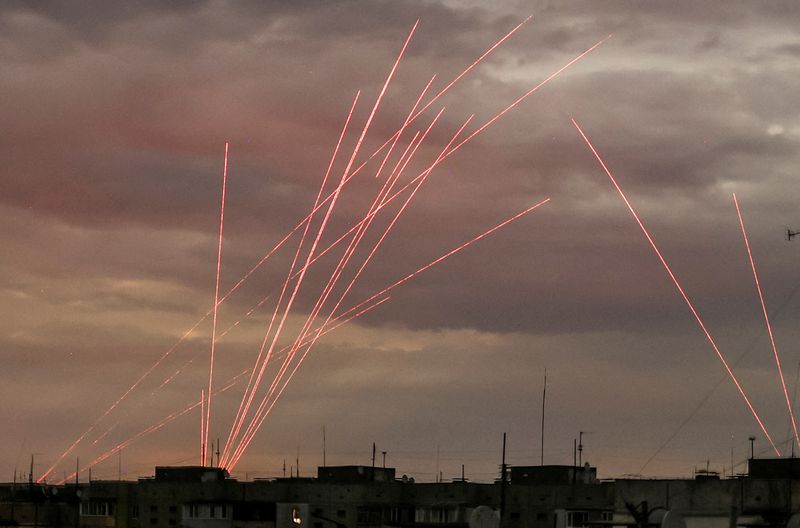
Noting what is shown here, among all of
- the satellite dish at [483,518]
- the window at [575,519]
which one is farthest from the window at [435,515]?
the satellite dish at [483,518]

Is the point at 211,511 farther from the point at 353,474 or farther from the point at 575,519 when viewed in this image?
the point at 575,519

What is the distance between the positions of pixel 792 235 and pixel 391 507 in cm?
4035

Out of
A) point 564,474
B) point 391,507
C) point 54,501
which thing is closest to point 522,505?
point 564,474

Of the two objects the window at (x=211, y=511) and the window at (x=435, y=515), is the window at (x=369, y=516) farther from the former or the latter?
the window at (x=211, y=511)

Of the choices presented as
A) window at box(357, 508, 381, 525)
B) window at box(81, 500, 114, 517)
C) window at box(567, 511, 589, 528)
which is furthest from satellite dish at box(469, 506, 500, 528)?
window at box(81, 500, 114, 517)

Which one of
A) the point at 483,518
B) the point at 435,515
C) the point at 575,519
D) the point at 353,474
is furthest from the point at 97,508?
the point at 483,518

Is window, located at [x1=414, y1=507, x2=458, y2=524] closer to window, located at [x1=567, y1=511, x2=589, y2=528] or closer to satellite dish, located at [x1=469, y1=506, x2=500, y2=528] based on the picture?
window, located at [x1=567, y1=511, x2=589, y2=528]

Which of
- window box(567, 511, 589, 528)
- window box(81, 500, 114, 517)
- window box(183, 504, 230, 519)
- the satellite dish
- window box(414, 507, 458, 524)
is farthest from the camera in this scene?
window box(81, 500, 114, 517)

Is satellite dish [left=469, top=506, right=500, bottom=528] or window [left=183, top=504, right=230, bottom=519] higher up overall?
satellite dish [left=469, top=506, right=500, bottom=528]

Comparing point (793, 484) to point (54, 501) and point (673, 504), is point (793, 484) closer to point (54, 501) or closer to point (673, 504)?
point (673, 504)

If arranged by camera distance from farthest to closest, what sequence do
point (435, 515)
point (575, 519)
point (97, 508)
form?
point (97, 508), point (435, 515), point (575, 519)

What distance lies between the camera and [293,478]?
131375 mm

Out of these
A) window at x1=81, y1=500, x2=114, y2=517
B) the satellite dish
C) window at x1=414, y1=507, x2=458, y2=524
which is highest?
the satellite dish

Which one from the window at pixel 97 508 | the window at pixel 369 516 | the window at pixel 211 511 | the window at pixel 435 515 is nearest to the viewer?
the window at pixel 435 515
